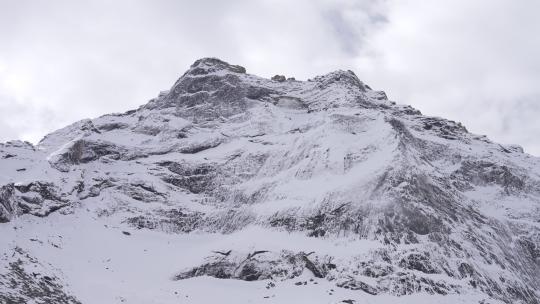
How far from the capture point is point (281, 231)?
6025 centimetres

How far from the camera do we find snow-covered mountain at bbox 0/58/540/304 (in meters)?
51.2

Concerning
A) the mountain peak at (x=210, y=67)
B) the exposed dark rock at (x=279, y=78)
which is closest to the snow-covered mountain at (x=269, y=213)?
the mountain peak at (x=210, y=67)

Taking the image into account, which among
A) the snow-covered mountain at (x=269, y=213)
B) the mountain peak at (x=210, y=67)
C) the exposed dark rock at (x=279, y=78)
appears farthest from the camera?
the exposed dark rock at (x=279, y=78)

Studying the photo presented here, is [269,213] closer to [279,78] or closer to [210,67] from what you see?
[210,67]

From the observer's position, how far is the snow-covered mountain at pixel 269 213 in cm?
5119

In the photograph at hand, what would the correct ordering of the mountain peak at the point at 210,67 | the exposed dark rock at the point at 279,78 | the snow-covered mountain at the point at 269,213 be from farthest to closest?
1. the exposed dark rock at the point at 279,78
2. the mountain peak at the point at 210,67
3. the snow-covered mountain at the point at 269,213

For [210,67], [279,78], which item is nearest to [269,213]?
[210,67]

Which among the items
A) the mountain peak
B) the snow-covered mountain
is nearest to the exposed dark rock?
the mountain peak

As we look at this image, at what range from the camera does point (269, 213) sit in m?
63.4

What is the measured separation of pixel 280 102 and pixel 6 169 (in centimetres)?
4612

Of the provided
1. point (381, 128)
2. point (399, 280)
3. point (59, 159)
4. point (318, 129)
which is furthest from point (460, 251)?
point (59, 159)

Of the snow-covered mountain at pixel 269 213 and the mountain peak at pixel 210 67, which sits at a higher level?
the mountain peak at pixel 210 67

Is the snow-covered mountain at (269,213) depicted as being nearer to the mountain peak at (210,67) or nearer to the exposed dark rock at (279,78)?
the mountain peak at (210,67)

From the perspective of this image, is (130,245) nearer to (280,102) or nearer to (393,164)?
(393,164)
